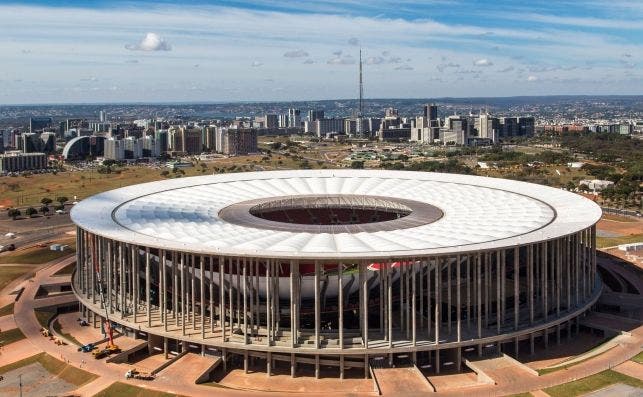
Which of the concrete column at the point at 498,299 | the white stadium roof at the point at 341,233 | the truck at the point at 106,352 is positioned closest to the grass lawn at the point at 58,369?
the truck at the point at 106,352

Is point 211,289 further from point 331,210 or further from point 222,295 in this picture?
point 331,210

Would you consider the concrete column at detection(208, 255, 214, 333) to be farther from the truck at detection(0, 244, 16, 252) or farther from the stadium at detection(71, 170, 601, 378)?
the truck at detection(0, 244, 16, 252)

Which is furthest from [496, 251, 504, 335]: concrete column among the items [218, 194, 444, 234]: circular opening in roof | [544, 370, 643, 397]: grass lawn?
[218, 194, 444, 234]: circular opening in roof

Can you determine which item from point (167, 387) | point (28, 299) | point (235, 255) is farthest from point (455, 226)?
point (28, 299)

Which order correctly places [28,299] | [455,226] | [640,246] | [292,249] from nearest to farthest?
1. [292,249]
2. [455,226]
3. [28,299]
4. [640,246]

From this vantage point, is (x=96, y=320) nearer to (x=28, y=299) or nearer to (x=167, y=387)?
(x=28, y=299)

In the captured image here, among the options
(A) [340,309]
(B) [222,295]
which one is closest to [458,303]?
(A) [340,309]
